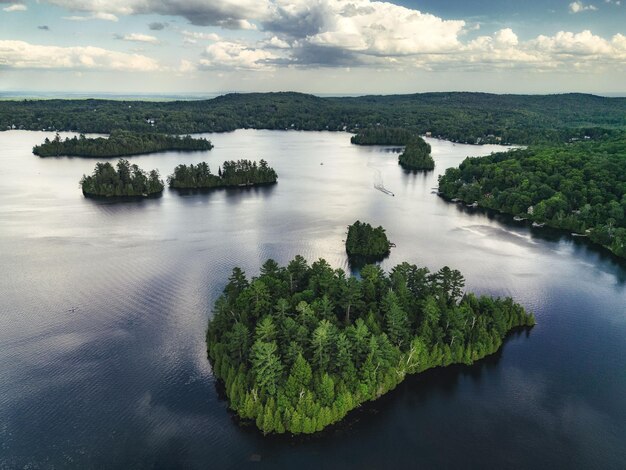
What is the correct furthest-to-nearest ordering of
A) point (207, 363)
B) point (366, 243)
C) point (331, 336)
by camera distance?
point (366, 243)
point (207, 363)
point (331, 336)

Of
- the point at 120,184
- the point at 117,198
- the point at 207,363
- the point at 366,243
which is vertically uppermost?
the point at 120,184

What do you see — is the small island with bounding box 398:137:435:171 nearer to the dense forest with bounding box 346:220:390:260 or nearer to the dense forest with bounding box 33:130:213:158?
the dense forest with bounding box 346:220:390:260

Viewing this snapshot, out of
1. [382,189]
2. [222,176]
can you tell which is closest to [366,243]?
[382,189]

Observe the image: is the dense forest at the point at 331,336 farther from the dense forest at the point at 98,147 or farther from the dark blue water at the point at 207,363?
the dense forest at the point at 98,147

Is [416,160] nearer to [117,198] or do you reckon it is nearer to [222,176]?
[222,176]

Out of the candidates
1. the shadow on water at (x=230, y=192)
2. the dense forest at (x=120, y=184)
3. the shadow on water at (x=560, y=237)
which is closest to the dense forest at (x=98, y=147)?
the dense forest at (x=120, y=184)

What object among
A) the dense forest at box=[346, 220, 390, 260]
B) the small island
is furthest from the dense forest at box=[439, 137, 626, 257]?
the dense forest at box=[346, 220, 390, 260]

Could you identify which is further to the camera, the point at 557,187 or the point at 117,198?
the point at 117,198

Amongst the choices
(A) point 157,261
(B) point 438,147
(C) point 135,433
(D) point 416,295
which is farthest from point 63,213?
(B) point 438,147
